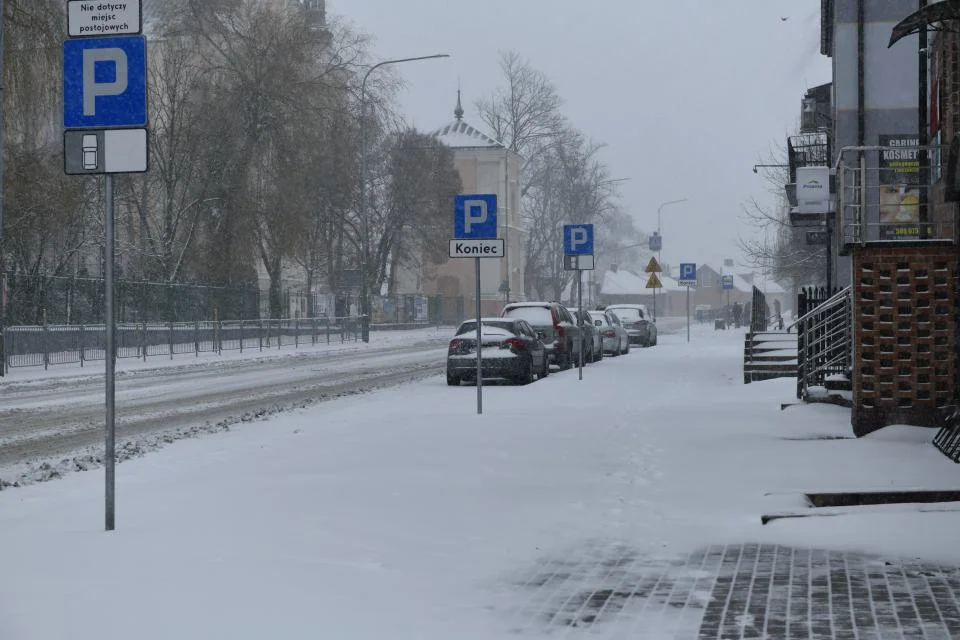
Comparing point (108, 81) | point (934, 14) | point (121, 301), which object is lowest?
point (121, 301)

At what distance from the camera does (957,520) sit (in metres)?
8.95

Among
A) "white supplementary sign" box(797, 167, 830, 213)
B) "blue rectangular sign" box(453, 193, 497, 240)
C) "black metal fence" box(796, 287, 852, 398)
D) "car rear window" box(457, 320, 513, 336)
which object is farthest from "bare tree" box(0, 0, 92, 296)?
"black metal fence" box(796, 287, 852, 398)

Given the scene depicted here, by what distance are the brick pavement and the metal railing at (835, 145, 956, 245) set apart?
6.98 m

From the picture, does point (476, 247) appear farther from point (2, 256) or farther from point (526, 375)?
point (2, 256)

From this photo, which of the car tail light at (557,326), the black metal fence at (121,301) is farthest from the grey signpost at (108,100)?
the car tail light at (557,326)

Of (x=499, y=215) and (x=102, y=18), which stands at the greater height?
(x=499, y=215)

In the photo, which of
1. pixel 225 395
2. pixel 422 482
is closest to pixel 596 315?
pixel 225 395

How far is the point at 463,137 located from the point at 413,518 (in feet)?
291

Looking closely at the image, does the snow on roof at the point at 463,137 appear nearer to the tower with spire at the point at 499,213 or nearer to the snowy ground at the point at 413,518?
the tower with spire at the point at 499,213

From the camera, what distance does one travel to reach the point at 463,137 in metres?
97.2

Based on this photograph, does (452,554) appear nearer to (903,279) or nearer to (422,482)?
(422,482)

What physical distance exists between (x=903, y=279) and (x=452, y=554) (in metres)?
7.62

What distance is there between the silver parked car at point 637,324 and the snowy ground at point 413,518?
34.2 meters

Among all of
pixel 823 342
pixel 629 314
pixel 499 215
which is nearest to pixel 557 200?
pixel 499 215
